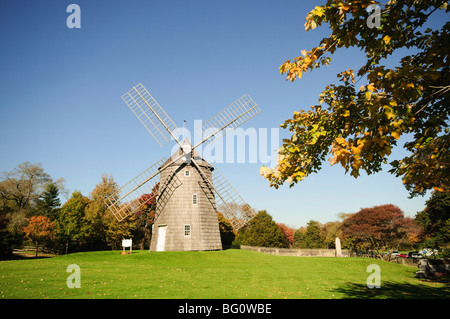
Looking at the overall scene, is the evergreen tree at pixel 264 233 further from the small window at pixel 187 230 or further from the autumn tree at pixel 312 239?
the small window at pixel 187 230

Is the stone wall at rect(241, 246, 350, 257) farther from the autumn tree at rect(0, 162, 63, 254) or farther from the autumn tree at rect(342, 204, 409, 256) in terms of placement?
the autumn tree at rect(0, 162, 63, 254)

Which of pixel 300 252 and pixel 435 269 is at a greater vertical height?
pixel 435 269

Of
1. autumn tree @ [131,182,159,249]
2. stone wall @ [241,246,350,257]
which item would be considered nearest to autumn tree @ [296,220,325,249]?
stone wall @ [241,246,350,257]

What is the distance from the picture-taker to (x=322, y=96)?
18.0ft

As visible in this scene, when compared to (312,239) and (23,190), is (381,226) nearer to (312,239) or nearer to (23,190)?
(312,239)

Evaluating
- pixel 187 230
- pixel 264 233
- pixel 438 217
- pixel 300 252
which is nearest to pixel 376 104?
pixel 187 230

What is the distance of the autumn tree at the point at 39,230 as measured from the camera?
32.3 m

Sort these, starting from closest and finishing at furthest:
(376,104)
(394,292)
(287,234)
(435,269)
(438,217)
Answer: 1. (376,104)
2. (394,292)
3. (435,269)
4. (438,217)
5. (287,234)

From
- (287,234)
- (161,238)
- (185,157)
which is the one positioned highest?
(185,157)

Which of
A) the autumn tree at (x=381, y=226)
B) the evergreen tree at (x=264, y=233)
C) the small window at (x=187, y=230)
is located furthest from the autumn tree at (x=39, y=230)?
the autumn tree at (x=381, y=226)

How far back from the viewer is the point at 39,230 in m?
32.8
